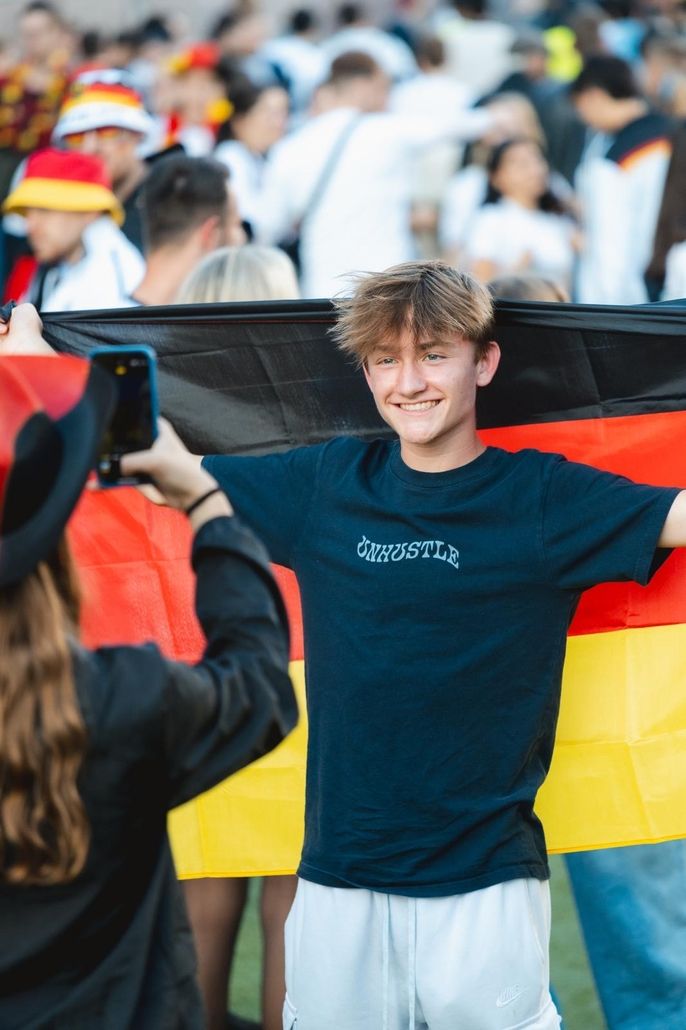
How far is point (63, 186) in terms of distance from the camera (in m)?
5.93

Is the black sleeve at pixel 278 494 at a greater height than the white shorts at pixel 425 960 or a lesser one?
greater

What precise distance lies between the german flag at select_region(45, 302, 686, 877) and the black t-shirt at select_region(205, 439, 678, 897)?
462mm

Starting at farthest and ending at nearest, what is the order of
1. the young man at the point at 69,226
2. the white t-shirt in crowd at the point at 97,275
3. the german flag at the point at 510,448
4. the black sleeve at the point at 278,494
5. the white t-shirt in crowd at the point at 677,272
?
the white t-shirt in crowd at the point at 677,272 < the young man at the point at 69,226 < the white t-shirt in crowd at the point at 97,275 < the german flag at the point at 510,448 < the black sleeve at the point at 278,494

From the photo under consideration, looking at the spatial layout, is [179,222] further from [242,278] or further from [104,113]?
[104,113]

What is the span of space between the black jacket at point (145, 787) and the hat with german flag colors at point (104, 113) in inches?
223

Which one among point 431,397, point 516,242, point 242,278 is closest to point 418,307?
point 431,397

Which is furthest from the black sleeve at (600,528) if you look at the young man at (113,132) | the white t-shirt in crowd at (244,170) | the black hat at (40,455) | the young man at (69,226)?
the white t-shirt in crowd at (244,170)

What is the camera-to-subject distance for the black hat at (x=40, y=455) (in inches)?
76.0

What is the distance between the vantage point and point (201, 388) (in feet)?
12.0

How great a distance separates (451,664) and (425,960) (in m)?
0.56

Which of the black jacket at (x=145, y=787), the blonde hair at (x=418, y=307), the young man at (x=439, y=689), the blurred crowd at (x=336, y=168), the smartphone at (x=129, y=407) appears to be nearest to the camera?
the black jacket at (x=145, y=787)

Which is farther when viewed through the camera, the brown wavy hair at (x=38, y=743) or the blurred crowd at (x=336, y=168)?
the blurred crowd at (x=336, y=168)

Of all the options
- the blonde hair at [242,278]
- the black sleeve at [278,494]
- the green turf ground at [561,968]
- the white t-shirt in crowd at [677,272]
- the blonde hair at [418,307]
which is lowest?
the green turf ground at [561,968]

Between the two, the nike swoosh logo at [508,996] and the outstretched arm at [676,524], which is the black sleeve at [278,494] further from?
the nike swoosh logo at [508,996]
